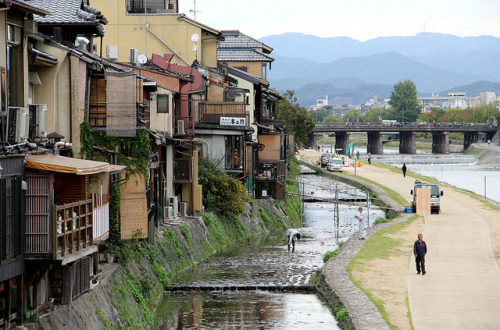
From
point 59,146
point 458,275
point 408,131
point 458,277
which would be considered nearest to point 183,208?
point 458,275

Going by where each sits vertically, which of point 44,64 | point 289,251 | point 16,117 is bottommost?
point 289,251

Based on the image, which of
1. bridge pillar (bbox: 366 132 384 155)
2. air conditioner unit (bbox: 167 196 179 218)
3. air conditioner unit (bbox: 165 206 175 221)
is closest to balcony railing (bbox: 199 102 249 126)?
air conditioner unit (bbox: 167 196 179 218)

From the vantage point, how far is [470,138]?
626 feet

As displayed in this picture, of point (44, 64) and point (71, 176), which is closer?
point (71, 176)

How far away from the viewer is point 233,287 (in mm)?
29625

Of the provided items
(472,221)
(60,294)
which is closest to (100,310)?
(60,294)

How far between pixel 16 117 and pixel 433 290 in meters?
16.9

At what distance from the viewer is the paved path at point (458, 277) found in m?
22.4

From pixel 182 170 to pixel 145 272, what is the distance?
40.0 feet

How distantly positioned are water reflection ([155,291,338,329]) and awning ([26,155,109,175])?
341 inches

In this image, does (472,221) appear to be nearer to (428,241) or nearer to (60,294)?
(428,241)

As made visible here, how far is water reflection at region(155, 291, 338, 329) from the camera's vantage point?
24.4 m

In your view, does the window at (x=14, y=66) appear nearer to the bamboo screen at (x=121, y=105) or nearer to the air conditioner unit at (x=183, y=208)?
the bamboo screen at (x=121, y=105)

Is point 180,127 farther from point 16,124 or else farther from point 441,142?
point 441,142
